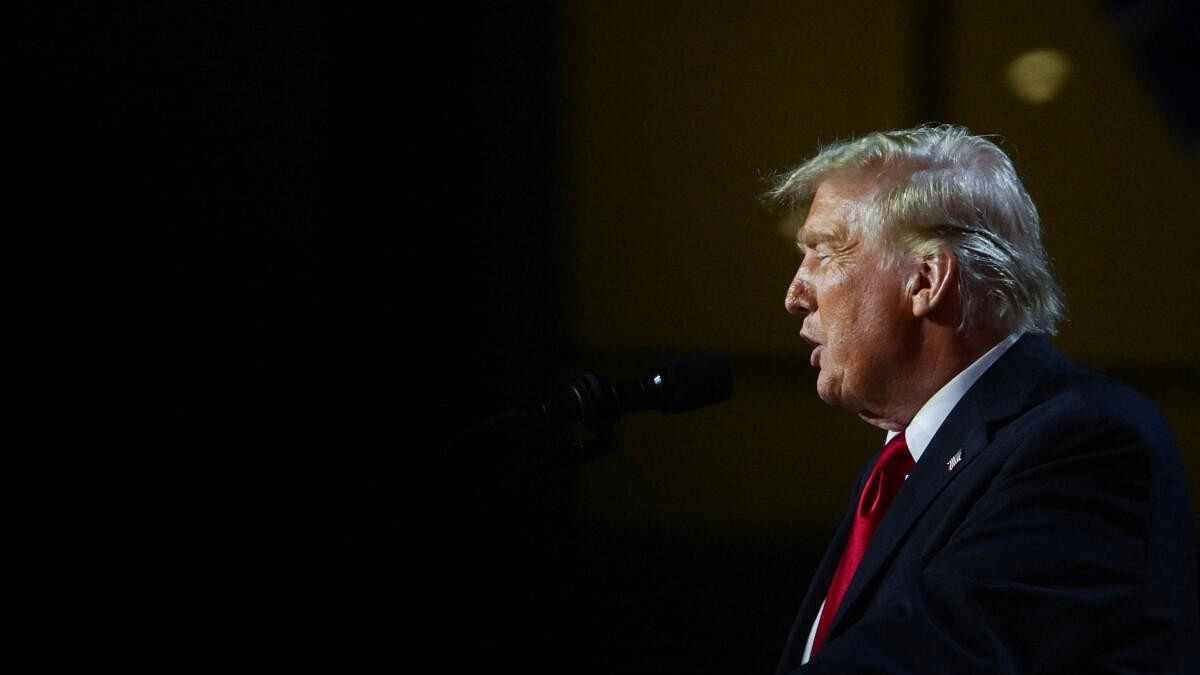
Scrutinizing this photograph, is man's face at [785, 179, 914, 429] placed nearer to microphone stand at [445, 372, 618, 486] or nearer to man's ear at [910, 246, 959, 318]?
man's ear at [910, 246, 959, 318]

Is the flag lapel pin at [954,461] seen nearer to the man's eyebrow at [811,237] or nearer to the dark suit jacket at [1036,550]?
the dark suit jacket at [1036,550]

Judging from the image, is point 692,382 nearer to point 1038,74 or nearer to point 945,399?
point 945,399

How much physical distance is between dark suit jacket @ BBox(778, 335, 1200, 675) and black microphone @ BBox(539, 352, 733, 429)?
0.96ft

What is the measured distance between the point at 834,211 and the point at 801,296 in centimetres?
13

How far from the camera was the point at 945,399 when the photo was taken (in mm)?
1508

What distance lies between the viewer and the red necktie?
5.02 feet

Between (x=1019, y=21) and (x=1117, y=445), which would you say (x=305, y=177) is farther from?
(x=1117, y=445)

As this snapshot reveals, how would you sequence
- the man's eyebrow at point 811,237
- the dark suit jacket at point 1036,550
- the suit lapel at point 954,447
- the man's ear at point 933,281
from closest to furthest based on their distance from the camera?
the dark suit jacket at point 1036,550
the suit lapel at point 954,447
the man's ear at point 933,281
the man's eyebrow at point 811,237

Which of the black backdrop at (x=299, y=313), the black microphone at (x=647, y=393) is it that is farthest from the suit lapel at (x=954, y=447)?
the black backdrop at (x=299, y=313)

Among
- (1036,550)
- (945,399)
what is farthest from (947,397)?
(1036,550)

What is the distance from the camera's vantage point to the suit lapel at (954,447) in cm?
136

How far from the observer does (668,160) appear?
2822mm

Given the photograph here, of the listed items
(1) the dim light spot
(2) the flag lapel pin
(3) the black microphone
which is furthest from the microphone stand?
(1) the dim light spot

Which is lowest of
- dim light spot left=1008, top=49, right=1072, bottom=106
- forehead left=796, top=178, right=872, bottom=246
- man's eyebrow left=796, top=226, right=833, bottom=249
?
man's eyebrow left=796, top=226, right=833, bottom=249
